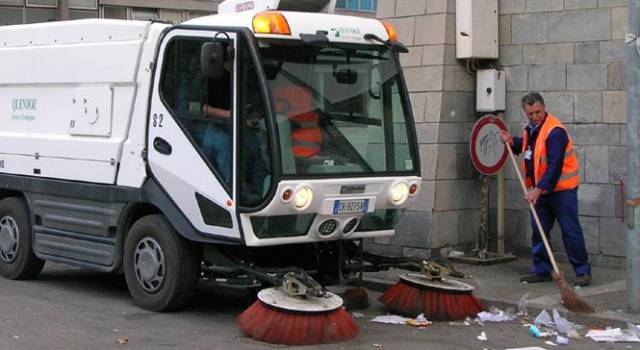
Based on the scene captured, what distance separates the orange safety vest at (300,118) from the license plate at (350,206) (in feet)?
1.45

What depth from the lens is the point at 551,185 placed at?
873cm

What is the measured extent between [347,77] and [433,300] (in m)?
1.93

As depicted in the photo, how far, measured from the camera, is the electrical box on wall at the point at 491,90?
1037 centimetres

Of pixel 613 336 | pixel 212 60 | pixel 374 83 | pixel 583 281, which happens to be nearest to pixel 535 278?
pixel 583 281

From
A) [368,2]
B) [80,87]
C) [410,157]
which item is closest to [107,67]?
[80,87]

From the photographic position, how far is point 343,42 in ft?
24.9

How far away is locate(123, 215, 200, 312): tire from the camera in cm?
773

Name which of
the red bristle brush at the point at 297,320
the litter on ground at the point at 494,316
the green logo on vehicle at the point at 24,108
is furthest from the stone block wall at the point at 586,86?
the green logo on vehicle at the point at 24,108

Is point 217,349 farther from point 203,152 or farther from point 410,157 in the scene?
point 410,157

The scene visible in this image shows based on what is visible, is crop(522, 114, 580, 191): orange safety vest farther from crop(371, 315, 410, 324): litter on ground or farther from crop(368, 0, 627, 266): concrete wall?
crop(371, 315, 410, 324): litter on ground

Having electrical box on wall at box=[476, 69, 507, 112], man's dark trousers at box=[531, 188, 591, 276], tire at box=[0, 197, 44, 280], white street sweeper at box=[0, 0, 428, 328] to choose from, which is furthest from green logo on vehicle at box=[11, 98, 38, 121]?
man's dark trousers at box=[531, 188, 591, 276]

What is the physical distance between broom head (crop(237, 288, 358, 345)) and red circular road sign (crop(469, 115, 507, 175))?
342cm

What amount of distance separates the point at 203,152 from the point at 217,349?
159 cm

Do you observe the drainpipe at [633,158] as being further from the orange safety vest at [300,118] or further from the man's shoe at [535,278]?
the orange safety vest at [300,118]
